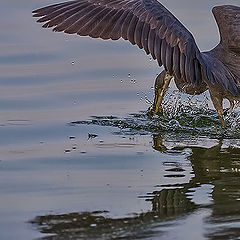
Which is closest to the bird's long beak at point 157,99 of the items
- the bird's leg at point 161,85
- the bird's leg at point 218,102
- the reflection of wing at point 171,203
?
the bird's leg at point 161,85

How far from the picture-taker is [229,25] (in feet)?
31.3

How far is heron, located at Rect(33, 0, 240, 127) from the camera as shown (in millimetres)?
8047

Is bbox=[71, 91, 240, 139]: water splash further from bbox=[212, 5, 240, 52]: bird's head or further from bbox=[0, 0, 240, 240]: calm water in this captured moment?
bbox=[212, 5, 240, 52]: bird's head

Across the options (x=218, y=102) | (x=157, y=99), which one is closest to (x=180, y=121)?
(x=218, y=102)

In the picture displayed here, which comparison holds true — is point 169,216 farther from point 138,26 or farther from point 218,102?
point 218,102

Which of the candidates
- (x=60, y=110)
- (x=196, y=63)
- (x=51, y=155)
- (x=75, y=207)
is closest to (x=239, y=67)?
(x=196, y=63)

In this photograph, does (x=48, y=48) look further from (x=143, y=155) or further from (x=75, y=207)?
(x=75, y=207)

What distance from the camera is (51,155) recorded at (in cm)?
764

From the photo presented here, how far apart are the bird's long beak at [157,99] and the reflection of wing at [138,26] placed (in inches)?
57.8

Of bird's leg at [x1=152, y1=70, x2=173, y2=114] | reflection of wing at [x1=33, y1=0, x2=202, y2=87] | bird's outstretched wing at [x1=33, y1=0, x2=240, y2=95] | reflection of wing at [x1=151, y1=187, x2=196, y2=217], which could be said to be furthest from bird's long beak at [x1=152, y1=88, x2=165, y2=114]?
reflection of wing at [x1=151, y1=187, x2=196, y2=217]

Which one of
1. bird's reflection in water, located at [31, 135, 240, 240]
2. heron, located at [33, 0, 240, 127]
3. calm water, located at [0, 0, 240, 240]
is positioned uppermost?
heron, located at [33, 0, 240, 127]

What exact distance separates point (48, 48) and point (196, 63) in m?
3.80

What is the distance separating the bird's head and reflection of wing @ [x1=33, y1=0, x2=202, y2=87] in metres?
1.31

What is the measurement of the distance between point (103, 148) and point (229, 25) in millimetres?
2359
